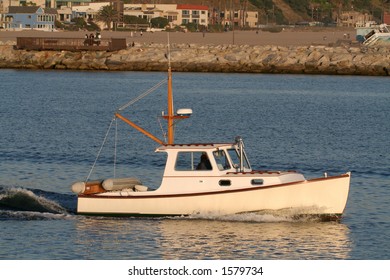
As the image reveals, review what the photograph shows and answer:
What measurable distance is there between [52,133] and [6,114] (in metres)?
10.6

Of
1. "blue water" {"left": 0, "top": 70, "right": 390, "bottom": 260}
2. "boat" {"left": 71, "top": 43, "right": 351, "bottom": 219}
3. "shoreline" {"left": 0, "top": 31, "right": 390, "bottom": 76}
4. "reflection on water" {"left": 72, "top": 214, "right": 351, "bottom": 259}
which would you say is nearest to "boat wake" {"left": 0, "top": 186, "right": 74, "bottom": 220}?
"blue water" {"left": 0, "top": 70, "right": 390, "bottom": 260}

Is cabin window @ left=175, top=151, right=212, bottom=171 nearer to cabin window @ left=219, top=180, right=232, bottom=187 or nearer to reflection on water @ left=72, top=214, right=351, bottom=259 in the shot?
cabin window @ left=219, top=180, right=232, bottom=187

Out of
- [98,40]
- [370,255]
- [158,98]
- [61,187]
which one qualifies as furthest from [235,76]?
[370,255]

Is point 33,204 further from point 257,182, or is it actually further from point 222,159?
point 257,182

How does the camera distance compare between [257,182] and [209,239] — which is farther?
[257,182]

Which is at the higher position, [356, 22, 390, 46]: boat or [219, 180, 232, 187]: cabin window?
[219, 180, 232, 187]: cabin window

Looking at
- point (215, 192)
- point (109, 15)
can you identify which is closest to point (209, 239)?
point (215, 192)

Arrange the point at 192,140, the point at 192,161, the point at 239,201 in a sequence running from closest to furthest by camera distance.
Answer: the point at 239,201 → the point at 192,161 → the point at 192,140

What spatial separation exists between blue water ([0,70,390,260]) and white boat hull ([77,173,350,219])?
299 mm

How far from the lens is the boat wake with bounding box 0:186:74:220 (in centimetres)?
3316

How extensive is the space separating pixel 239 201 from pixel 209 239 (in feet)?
6.67

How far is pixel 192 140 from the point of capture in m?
51.3

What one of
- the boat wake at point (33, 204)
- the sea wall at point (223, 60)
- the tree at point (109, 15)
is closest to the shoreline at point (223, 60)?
the sea wall at point (223, 60)

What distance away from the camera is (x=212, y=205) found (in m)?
31.8
